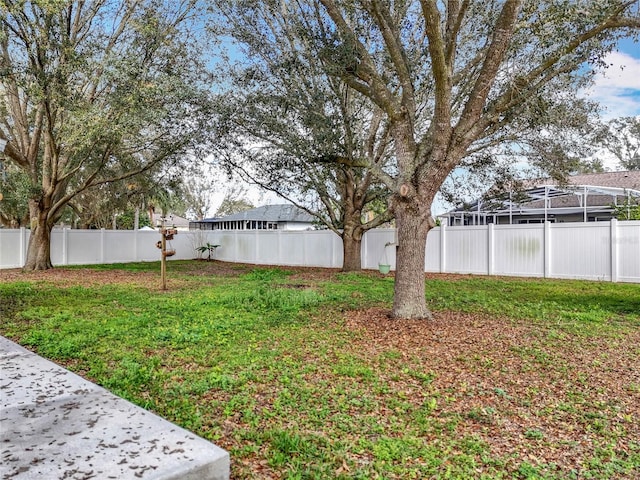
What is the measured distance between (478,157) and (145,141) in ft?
28.2

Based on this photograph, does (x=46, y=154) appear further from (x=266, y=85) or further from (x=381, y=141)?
(x=381, y=141)

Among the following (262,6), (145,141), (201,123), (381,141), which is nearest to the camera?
(262,6)

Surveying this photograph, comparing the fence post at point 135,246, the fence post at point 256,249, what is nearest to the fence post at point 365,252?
the fence post at point 256,249

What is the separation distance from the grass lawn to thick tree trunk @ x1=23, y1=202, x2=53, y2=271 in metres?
6.48

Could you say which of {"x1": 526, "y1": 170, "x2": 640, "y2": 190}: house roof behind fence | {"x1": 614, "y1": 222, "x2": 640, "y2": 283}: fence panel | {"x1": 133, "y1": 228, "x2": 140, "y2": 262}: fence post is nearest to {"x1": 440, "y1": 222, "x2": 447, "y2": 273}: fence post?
{"x1": 614, "y1": 222, "x2": 640, "y2": 283}: fence panel

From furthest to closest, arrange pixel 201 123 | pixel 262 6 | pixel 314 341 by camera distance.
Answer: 1. pixel 201 123
2. pixel 262 6
3. pixel 314 341

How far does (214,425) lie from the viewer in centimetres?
286

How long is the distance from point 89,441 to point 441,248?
11.9 m

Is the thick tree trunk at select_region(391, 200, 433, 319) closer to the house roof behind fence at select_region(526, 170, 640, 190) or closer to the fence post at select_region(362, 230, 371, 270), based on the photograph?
the fence post at select_region(362, 230, 371, 270)

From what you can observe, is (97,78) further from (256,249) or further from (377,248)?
(256,249)

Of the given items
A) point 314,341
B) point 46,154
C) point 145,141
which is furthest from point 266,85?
point 46,154

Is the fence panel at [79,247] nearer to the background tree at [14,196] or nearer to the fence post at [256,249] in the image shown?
the background tree at [14,196]

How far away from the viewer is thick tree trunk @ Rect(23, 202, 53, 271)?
516 inches

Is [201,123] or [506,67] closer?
[506,67]
